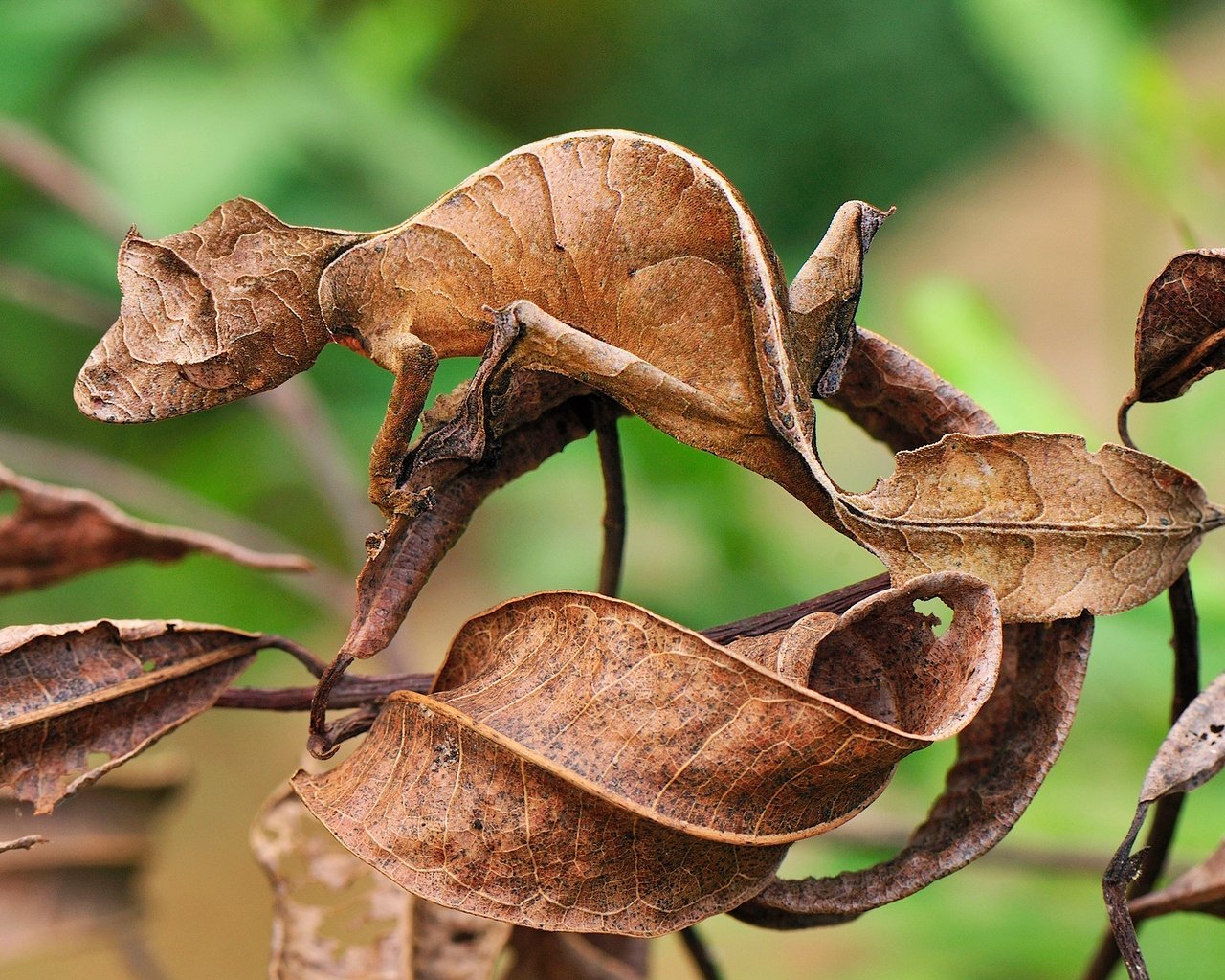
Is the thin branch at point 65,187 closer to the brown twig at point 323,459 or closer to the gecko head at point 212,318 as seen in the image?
the brown twig at point 323,459

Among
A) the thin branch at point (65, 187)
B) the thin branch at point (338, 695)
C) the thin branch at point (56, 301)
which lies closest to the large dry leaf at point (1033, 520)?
the thin branch at point (338, 695)

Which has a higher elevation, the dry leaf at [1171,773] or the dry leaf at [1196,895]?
the dry leaf at [1171,773]

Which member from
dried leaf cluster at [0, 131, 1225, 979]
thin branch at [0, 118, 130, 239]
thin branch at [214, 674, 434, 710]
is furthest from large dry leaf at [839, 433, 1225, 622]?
thin branch at [0, 118, 130, 239]

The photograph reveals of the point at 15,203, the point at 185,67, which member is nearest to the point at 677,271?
the point at 15,203

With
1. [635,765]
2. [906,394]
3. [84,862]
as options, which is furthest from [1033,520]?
[84,862]

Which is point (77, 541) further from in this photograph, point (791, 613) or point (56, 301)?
point (56, 301)

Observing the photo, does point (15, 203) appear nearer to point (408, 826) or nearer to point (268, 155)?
point (268, 155)
